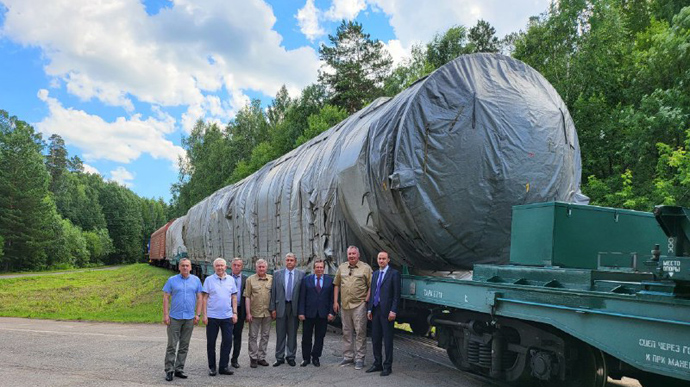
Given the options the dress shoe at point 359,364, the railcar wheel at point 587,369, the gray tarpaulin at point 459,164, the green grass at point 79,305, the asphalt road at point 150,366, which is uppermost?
the gray tarpaulin at point 459,164

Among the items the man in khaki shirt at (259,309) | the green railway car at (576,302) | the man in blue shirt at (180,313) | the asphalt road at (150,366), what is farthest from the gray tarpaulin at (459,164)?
the man in blue shirt at (180,313)

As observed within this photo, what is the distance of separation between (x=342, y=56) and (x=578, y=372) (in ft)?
131

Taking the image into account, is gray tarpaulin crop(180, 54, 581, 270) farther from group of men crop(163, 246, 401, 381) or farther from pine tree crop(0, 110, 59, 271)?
pine tree crop(0, 110, 59, 271)

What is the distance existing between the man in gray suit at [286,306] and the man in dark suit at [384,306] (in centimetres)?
127

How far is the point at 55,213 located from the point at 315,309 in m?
60.0

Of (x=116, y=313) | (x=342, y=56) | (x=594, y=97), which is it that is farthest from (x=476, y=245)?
(x=342, y=56)

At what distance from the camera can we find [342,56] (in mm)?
42812

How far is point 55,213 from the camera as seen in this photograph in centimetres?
5934

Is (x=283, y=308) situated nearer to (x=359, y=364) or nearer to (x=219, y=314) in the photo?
(x=219, y=314)

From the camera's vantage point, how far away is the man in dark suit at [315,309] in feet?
25.9

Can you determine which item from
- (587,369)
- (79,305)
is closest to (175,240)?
(79,305)

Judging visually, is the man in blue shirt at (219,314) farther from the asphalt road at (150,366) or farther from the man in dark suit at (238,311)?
the man in dark suit at (238,311)

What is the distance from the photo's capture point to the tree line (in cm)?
4822

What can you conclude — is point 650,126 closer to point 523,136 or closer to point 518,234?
point 523,136
